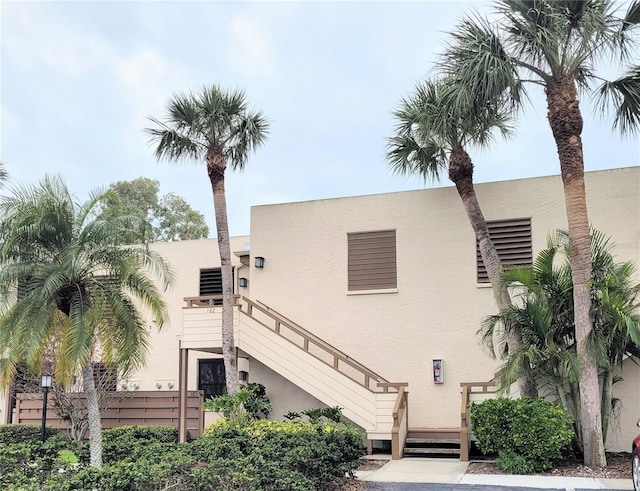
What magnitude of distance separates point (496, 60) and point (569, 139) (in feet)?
6.10

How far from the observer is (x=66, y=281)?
1150cm

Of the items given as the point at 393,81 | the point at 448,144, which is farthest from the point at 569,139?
the point at 393,81

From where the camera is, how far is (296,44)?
50.3 feet

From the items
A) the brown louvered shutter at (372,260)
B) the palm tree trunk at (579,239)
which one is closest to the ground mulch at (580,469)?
the palm tree trunk at (579,239)

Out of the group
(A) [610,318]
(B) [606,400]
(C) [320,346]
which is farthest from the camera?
(C) [320,346]

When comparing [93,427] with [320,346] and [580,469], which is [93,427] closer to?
[320,346]

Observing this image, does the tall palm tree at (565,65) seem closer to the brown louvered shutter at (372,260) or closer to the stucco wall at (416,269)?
the stucco wall at (416,269)

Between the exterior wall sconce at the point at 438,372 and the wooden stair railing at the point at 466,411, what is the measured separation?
62 centimetres

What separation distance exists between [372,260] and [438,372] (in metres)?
2.97

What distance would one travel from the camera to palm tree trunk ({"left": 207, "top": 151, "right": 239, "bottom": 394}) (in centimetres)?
1409

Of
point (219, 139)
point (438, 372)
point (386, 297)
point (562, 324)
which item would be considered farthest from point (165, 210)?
point (562, 324)

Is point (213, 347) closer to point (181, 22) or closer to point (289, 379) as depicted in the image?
point (289, 379)

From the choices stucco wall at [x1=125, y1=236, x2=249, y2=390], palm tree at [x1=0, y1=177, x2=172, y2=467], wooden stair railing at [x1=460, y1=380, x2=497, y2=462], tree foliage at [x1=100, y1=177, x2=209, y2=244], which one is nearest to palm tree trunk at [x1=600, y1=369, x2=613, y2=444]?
wooden stair railing at [x1=460, y1=380, x2=497, y2=462]

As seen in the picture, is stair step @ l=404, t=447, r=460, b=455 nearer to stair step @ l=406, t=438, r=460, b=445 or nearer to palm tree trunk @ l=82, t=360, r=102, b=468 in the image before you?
stair step @ l=406, t=438, r=460, b=445
